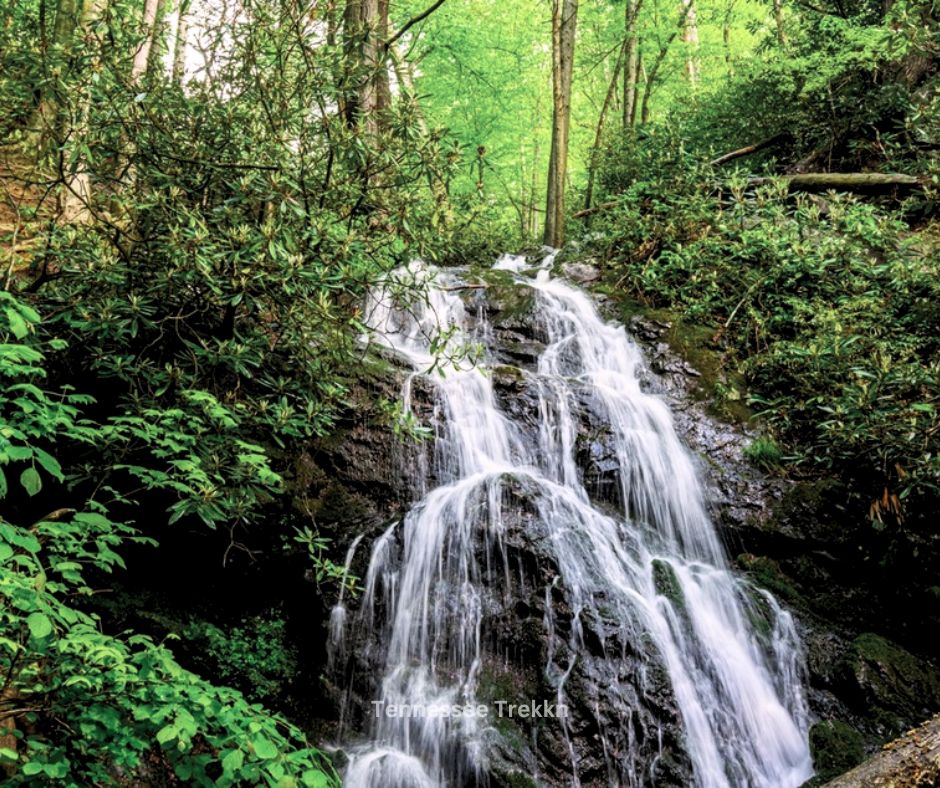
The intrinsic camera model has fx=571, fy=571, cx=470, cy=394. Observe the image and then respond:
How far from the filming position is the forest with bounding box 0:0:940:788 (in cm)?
358

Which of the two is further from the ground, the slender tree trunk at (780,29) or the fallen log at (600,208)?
the slender tree trunk at (780,29)

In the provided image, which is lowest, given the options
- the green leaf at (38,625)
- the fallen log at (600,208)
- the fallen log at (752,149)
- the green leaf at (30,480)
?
the green leaf at (38,625)

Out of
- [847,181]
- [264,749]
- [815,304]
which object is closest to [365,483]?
[264,749]

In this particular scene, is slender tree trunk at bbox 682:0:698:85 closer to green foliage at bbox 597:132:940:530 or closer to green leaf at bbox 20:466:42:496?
green foliage at bbox 597:132:940:530

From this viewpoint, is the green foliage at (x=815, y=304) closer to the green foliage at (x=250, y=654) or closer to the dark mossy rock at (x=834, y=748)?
the dark mossy rock at (x=834, y=748)

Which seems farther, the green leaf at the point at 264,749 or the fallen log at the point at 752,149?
the fallen log at the point at 752,149

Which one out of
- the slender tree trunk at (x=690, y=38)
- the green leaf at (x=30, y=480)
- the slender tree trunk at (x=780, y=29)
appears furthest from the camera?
the slender tree trunk at (x=690, y=38)

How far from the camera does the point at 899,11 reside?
28.7ft

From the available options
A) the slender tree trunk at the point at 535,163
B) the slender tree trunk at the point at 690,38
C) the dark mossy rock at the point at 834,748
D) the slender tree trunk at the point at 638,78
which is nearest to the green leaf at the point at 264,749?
the dark mossy rock at the point at 834,748

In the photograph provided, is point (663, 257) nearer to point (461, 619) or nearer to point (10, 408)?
point (461, 619)

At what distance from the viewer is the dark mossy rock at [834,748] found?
4020 millimetres

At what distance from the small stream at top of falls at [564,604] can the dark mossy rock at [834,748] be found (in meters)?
0.10

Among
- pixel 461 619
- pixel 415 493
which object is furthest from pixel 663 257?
pixel 461 619

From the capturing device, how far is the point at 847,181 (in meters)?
9.02
